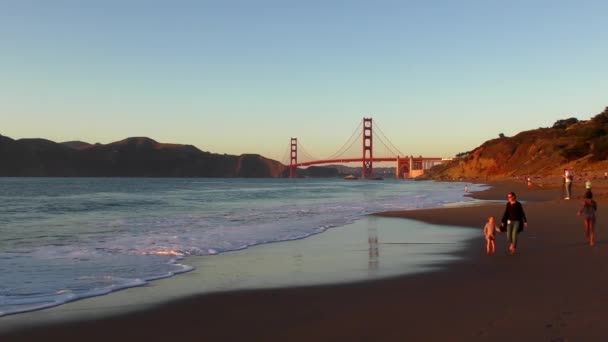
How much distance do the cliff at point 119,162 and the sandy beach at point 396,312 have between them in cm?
17720

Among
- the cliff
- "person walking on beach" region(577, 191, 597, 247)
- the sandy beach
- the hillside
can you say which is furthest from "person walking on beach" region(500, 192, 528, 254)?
the cliff

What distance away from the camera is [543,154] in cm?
8000

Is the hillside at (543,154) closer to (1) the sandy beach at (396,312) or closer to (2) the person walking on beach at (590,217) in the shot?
(2) the person walking on beach at (590,217)

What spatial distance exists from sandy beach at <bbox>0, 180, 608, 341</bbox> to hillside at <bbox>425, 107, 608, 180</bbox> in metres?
47.5

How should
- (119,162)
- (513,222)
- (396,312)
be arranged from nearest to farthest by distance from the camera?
(396,312) → (513,222) → (119,162)

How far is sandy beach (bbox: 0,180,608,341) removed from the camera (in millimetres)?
4414

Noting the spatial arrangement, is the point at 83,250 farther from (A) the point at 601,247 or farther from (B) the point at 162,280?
(A) the point at 601,247

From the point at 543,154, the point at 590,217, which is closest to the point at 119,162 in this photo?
the point at 543,154

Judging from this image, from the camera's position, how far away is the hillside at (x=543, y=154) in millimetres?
58344

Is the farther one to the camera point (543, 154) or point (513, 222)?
point (543, 154)

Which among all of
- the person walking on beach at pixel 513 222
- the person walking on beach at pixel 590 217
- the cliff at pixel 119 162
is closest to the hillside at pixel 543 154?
the person walking on beach at pixel 590 217

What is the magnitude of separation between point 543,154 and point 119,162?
14417 cm

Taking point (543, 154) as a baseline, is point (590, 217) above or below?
below

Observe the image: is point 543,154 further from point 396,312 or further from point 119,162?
point 119,162
